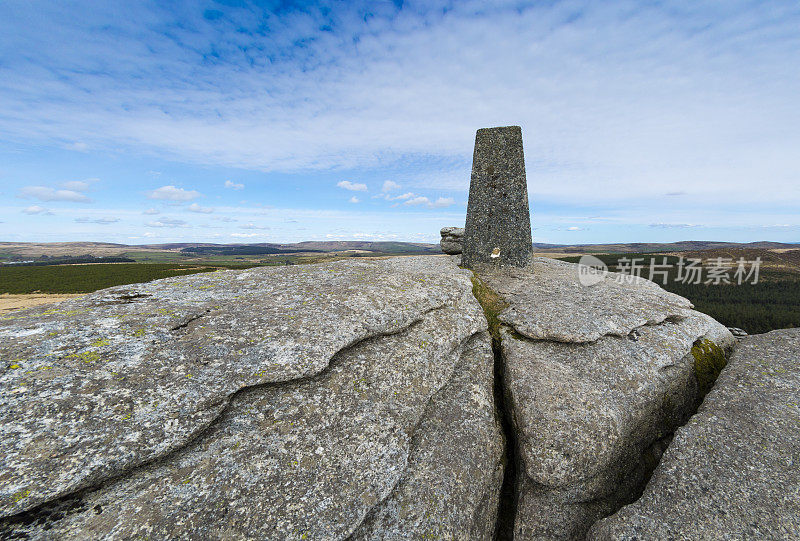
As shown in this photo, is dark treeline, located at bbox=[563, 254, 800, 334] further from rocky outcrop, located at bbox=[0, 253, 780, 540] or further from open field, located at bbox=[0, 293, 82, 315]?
open field, located at bbox=[0, 293, 82, 315]

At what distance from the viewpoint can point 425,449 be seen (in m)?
7.27

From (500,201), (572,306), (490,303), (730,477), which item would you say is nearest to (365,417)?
(490,303)

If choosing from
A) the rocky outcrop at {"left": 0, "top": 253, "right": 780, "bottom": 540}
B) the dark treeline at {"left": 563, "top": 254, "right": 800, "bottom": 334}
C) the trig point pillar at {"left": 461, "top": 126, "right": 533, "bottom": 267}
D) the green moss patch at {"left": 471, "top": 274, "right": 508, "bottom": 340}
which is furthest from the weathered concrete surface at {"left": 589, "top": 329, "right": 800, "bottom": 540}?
the dark treeline at {"left": 563, "top": 254, "right": 800, "bottom": 334}

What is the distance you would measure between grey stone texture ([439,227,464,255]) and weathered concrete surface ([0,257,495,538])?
39.3ft

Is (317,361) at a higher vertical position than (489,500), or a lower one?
higher

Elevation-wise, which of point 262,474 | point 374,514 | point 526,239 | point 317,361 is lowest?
point 374,514

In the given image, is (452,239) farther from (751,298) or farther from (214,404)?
(751,298)

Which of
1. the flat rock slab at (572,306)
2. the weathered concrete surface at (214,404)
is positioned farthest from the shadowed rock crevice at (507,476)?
the flat rock slab at (572,306)

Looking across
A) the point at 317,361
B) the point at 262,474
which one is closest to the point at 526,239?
the point at 317,361

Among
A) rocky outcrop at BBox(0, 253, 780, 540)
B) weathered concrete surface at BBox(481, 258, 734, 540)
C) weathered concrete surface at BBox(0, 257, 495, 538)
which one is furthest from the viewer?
weathered concrete surface at BBox(481, 258, 734, 540)

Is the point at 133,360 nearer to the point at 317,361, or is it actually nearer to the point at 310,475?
the point at 317,361

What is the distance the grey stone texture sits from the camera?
20.7 m

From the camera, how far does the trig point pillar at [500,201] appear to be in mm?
15359

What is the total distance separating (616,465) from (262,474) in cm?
811
